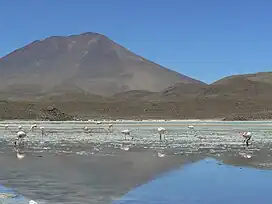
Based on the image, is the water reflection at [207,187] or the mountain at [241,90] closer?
the water reflection at [207,187]

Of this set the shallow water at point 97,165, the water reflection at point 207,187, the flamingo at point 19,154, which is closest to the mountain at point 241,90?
the shallow water at point 97,165

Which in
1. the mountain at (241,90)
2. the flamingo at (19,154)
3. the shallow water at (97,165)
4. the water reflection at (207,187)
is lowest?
the water reflection at (207,187)

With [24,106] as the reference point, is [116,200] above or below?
below

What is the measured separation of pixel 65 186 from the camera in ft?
40.2

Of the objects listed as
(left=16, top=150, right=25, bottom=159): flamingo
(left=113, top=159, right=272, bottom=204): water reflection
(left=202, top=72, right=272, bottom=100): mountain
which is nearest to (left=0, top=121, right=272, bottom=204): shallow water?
(left=16, top=150, right=25, bottom=159): flamingo

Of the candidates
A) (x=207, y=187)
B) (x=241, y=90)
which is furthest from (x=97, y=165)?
(x=241, y=90)

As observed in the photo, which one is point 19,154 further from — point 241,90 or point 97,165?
point 241,90

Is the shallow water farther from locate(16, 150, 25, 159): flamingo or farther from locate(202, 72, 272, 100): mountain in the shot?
→ locate(202, 72, 272, 100): mountain

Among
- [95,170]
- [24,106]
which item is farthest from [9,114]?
[95,170]

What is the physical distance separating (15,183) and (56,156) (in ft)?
20.9

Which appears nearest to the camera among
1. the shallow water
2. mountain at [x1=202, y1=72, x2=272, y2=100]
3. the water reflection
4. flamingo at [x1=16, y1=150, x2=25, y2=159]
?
the water reflection

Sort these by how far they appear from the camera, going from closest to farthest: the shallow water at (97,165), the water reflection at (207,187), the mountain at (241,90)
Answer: the water reflection at (207,187) → the shallow water at (97,165) → the mountain at (241,90)

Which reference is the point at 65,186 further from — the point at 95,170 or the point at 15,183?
the point at 95,170

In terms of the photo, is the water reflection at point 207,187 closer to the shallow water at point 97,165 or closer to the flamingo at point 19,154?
the shallow water at point 97,165
